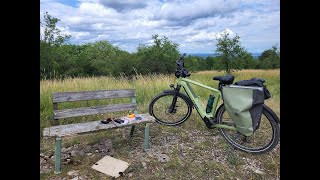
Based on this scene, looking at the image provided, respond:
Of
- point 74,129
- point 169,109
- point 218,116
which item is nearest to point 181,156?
point 218,116

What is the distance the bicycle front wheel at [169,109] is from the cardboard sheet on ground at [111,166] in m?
1.48

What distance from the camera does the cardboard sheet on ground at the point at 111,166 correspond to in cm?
288

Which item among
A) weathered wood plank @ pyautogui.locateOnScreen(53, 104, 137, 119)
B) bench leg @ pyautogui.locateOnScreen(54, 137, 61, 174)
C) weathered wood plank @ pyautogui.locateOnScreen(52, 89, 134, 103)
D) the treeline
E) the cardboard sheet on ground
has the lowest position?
the cardboard sheet on ground

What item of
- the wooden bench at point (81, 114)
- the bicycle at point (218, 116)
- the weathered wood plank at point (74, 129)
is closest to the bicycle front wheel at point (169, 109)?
the bicycle at point (218, 116)

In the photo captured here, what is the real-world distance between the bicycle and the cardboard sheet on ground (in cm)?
148

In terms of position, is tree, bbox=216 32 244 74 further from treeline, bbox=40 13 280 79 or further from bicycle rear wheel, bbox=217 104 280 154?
bicycle rear wheel, bbox=217 104 280 154

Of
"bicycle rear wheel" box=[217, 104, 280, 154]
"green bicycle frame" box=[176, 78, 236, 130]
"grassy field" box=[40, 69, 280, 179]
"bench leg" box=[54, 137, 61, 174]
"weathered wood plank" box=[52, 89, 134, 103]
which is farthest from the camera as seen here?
"green bicycle frame" box=[176, 78, 236, 130]

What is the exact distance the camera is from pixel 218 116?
3.75 metres

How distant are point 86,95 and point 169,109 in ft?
4.87

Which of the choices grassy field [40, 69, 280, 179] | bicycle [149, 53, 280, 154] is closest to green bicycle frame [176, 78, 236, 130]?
bicycle [149, 53, 280, 154]

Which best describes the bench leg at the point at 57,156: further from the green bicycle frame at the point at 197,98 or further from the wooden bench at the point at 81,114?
the green bicycle frame at the point at 197,98

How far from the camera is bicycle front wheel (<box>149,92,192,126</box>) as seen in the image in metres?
4.33

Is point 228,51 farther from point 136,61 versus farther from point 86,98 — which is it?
point 86,98
